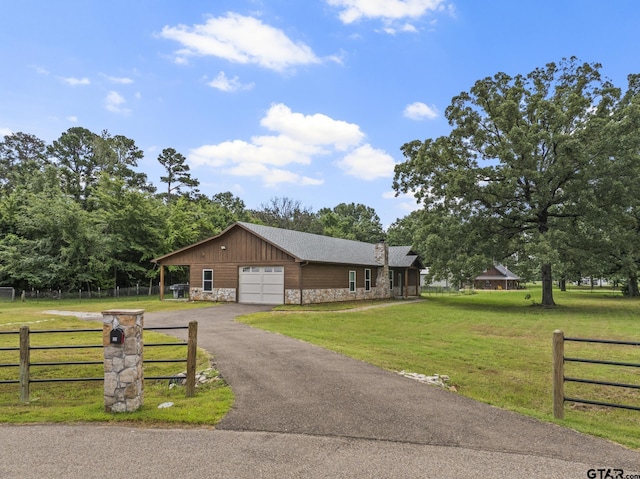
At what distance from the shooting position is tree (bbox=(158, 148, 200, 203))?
54.8 m

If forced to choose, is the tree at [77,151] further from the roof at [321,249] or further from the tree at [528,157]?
the tree at [528,157]

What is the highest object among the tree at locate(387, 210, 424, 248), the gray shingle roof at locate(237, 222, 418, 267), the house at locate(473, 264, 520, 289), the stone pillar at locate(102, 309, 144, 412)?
the tree at locate(387, 210, 424, 248)

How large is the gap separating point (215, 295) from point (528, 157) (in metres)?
19.0

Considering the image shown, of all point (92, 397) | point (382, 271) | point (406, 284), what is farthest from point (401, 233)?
point (92, 397)

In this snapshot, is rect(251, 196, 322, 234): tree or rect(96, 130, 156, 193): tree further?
Answer: rect(251, 196, 322, 234): tree

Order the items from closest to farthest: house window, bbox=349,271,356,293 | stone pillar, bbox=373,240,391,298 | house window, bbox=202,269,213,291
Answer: house window, bbox=202,269,213,291 → house window, bbox=349,271,356,293 → stone pillar, bbox=373,240,391,298

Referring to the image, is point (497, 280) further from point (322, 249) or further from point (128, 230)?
point (128, 230)

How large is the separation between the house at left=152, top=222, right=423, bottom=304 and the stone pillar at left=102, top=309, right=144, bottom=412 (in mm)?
15587

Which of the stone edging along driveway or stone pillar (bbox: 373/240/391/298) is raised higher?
stone pillar (bbox: 373/240/391/298)

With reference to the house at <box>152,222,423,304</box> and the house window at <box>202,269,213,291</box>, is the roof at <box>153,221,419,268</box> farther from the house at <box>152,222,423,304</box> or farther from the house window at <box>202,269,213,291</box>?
the house window at <box>202,269,213,291</box>

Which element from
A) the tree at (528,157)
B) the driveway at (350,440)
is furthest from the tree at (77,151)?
the driveway at (350,440)

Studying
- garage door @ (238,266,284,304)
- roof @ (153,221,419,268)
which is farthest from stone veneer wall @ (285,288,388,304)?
roof @ (153,221,419,268)

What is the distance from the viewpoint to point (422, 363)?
27.5ft

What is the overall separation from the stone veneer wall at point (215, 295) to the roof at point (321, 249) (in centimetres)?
281
